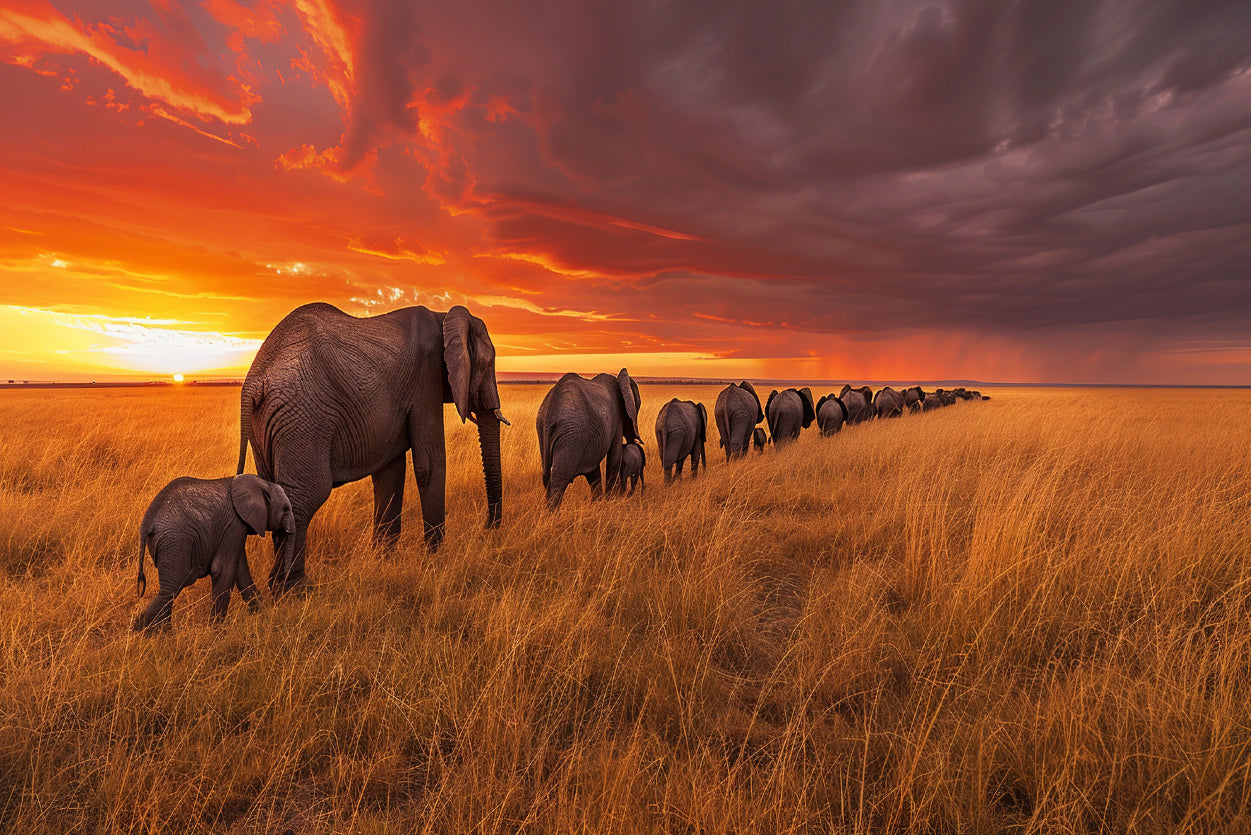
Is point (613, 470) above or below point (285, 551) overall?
above

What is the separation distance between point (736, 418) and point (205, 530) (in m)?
11.0

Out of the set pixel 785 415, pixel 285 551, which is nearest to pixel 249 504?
pixel 285 551

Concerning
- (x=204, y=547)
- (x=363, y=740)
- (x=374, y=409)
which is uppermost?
(x=374, y=409)

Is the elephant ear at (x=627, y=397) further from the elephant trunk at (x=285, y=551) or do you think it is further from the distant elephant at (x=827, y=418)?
the distant elephant at (x=827, y=418)

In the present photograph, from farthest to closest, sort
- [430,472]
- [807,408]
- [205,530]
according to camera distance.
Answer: [807,408]
[430,472]
[205,530]

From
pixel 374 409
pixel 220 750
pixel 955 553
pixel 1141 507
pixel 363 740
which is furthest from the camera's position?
pixel 1141 507

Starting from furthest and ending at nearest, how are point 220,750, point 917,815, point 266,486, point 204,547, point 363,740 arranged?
point 266,486
point 204,547
point 363,740
point 220,750
point 917,815

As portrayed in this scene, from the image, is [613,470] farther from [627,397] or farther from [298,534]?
[298,534]

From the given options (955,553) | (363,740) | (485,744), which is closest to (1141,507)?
(955,553)

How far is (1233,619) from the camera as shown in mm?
3879

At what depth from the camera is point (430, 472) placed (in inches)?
225

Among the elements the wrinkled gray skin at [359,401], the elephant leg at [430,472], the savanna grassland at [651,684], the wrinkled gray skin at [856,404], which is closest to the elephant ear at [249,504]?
the wrinkled gray skin at [359,401]

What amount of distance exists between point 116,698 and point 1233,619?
7273 mm

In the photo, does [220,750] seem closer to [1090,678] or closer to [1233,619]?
[1090,678]
